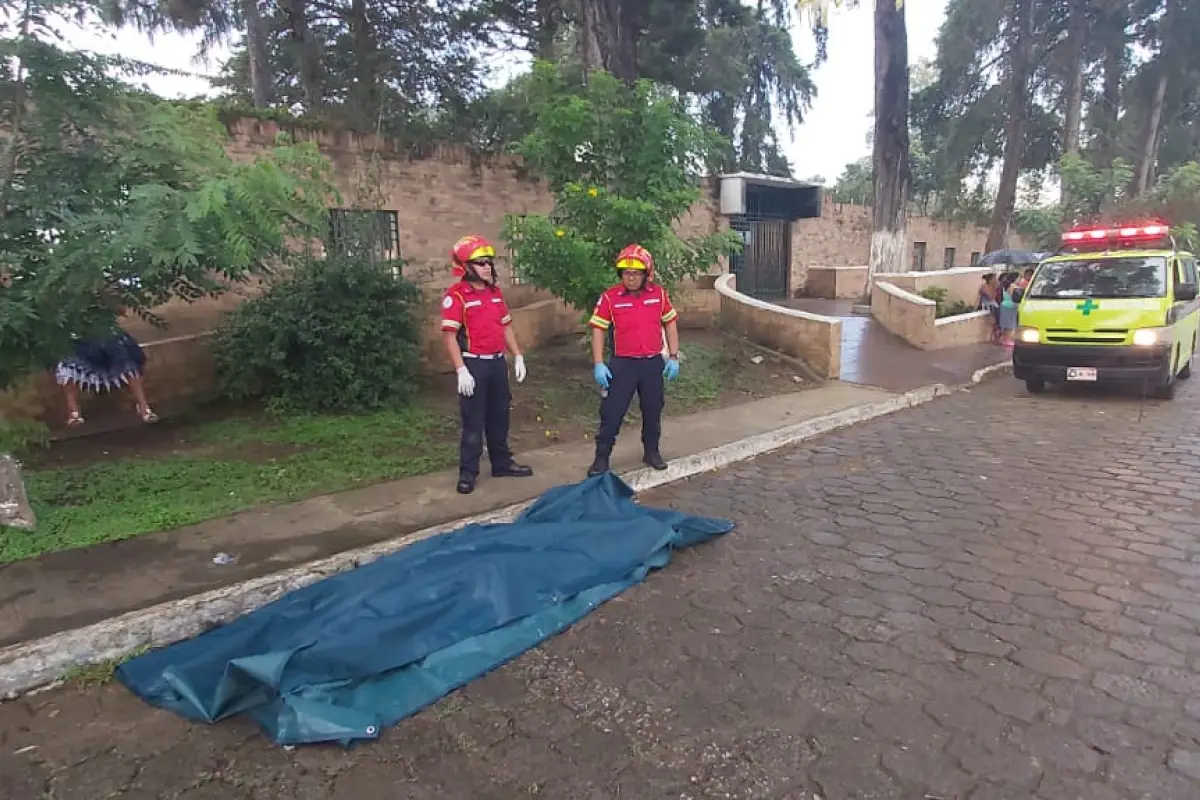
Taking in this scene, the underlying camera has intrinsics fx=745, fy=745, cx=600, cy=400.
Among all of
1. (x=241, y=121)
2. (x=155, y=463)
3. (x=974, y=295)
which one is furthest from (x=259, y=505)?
(x=974, y=295)

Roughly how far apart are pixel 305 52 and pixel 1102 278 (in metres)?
14.4

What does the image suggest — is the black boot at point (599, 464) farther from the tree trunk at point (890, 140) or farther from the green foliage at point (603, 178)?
the tree trunk at point (890, 140)

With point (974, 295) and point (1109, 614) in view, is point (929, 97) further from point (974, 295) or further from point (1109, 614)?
point (1109, 614)

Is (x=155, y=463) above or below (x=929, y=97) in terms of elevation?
below

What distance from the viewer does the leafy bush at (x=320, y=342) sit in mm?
7059

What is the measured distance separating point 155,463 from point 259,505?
148 cm

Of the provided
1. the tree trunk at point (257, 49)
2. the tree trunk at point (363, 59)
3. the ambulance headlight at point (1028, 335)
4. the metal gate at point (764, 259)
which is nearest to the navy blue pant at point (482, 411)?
the ambulance headlight at point (1028, 335)

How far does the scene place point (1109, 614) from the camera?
351 cm

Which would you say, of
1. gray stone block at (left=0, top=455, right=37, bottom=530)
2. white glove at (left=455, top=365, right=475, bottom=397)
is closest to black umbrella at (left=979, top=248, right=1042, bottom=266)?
white glove at (left=455, top=365, right=475, bottom=397)

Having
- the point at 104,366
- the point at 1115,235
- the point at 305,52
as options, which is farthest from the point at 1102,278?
the point at 305,52

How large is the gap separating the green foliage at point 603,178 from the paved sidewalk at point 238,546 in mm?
2182

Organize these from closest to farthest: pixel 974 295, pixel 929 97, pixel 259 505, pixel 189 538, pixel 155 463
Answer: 1. pixel 189 538
2. pixel 259 505
3. pixel 155 463
4. pixel 974 295
5. pixel 929 97

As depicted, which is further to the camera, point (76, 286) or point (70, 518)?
point (70, 518)

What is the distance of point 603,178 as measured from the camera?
8.10 metres
